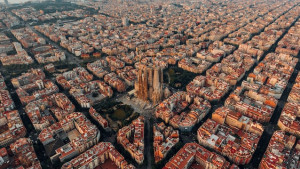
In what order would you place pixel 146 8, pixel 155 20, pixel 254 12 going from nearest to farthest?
pixel 155 20, pixel 254 12, pixel 146 8

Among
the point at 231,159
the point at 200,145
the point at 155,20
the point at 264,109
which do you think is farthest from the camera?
the point at 155,20

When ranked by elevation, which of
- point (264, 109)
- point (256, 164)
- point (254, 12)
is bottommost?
point (256, 164)

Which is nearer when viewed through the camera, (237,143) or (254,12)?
(237,143)

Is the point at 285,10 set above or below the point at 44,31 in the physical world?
above

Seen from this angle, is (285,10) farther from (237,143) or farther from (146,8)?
(237,143)

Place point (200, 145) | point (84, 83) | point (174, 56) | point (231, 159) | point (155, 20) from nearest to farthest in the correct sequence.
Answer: point (231, 159)
point (200, 145)
point (84, 83)
point (174, 56)
point (155, 20)

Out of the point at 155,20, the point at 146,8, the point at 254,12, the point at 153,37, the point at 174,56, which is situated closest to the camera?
the point at 174,56

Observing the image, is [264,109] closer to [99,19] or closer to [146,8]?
[99,19]

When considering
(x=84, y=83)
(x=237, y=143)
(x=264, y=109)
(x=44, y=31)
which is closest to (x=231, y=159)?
(x=237, y=143)

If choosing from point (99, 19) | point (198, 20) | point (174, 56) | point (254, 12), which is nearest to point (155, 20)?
point (198, 20)
